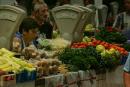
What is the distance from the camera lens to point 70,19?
34.1ft

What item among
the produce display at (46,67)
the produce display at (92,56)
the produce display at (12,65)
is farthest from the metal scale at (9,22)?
the produce display at (12,65)

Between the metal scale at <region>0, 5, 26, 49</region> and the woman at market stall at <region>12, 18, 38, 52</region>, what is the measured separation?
0.37ft

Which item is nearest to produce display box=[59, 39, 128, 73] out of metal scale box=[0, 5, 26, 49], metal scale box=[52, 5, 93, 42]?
metal scale box=[52, 5, 93, 42]

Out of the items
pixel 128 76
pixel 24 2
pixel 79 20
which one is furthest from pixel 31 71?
pixel 24 2

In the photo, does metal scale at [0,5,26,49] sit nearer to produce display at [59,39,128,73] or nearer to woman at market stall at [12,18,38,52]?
woman at market stall at [12,18,38,52]

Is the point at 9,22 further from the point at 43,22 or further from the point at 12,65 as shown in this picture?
the point at 12,65

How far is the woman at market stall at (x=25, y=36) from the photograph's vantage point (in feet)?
28.1

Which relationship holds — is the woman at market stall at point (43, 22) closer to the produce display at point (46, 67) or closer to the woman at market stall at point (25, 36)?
the woman at market stall at point (25, 36)

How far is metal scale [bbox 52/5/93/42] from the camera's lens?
10.3 meters

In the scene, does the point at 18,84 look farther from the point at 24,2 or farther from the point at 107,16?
the point at 107,16

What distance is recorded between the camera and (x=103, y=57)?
9.40 m

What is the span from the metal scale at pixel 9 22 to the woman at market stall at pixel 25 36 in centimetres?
11

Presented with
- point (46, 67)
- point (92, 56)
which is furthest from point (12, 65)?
point (92, 56)

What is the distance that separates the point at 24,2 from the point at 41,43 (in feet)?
27.6
